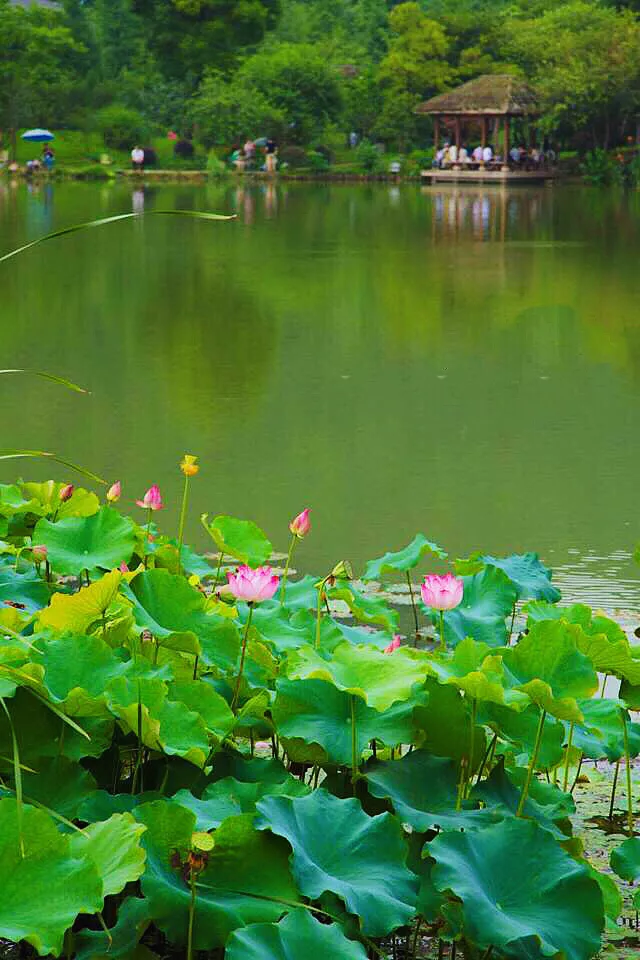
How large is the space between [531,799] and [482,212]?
1518cm

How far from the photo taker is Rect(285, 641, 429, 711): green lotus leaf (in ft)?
4.64

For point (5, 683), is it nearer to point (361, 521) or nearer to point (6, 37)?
point (361, 521)

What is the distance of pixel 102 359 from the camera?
6.04 metres

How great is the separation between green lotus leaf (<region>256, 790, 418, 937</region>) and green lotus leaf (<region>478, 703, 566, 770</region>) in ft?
0.79

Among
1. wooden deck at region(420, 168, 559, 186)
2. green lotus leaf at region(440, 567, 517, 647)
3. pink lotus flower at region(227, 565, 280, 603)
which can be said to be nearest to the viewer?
pink lotus flower at region(227, 565, 280, 603)

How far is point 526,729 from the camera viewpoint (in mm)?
1517

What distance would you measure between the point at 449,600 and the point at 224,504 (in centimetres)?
198

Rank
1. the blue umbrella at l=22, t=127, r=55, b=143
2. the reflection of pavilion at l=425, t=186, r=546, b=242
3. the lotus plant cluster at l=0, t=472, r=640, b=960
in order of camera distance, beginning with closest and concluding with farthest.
→ 1. the lotus plant cluster at l=0, t=472, r=640, b=960
2. the reflection of pavilion at l=425, t=186, r=546, b=242
3. the blue umbrella at l=22, t=127, r=55, b=143

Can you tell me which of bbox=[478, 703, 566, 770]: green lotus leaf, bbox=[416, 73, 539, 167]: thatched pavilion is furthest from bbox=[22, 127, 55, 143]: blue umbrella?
bbox=[478, 703, 566, 770]: green lotus leaf

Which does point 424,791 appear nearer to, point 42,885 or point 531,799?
point 531,799

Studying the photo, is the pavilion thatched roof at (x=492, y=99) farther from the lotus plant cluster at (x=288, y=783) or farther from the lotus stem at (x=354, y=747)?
the lotus stem at (x=354, y=747)

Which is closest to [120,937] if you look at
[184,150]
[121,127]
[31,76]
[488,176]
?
[488,176]

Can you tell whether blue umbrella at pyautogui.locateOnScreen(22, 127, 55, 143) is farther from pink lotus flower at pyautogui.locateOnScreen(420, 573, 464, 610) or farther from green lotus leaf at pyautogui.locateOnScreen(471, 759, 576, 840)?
green lotus leaf at pyautogui.locateOnScreen(471, 759, 576, 840)

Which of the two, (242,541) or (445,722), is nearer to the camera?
(445,722)
